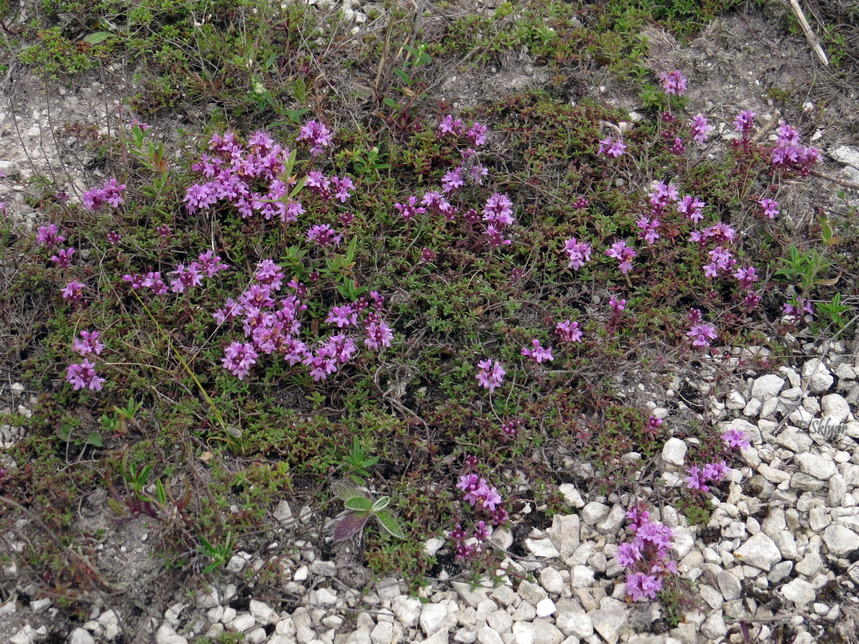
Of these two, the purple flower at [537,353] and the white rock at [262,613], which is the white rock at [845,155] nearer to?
the purple flower at [537,353]

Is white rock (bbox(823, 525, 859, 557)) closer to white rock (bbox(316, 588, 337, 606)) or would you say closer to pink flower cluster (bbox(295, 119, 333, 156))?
white rock (bbox(316, 588, 337, 606))

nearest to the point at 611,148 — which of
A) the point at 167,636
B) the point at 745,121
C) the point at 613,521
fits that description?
the point at 745,121

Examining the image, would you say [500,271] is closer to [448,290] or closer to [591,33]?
[448,290]

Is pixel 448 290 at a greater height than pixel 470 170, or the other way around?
pixel 470 170

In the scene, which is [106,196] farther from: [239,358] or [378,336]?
[378,336]

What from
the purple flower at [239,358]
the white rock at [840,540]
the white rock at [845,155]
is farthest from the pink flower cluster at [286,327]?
the white rock at [845,155]

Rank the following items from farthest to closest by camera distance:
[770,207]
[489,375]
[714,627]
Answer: [770,207]
[489,375]
[714,627]

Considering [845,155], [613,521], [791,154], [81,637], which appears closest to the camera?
[81,637]

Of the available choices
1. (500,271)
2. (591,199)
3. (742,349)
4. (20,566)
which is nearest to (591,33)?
(591,199)
